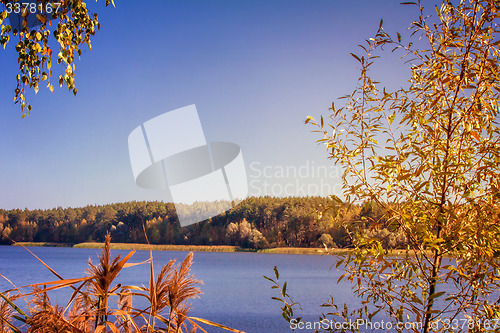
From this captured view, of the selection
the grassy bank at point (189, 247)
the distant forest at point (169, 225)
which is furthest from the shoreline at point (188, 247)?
the distant forest at point (169, 225)

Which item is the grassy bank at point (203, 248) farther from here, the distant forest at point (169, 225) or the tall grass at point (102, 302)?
the tall grass at point (102, 302)

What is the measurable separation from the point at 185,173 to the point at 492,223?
21917 mm

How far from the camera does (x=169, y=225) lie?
65062 mm

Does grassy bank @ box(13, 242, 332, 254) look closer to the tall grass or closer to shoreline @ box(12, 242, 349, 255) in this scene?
shoreline @ box(12, 242, 349, 255)

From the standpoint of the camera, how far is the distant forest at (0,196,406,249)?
197 ft

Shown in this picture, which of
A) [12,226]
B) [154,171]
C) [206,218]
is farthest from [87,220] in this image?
[154,171]

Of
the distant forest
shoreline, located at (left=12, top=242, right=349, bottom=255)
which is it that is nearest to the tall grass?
shoreline, located at (left=12, top=242, right=349, bottom=255)

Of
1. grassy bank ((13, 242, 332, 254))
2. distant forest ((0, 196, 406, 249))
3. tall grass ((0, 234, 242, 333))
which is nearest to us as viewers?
tall grass ((0, 234, 242, 333))

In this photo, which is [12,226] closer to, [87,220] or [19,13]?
[87,220]

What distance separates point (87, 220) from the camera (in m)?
69.1

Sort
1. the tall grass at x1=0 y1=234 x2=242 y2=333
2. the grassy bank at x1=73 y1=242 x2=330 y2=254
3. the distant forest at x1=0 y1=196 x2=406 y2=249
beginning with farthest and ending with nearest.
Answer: the distant forest at x1=0 y1=196 x2=406 y2=249 < the grassy bank at x1=73 y1=242 x2=330 y2=254 < the tall grass at x1=0 y1=234 x2=242 y2=333

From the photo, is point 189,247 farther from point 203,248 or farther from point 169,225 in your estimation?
point 169,225

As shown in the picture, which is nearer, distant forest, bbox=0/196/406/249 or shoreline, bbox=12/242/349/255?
shoreline, bbox=12/242/349/255

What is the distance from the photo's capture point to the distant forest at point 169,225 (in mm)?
59969
